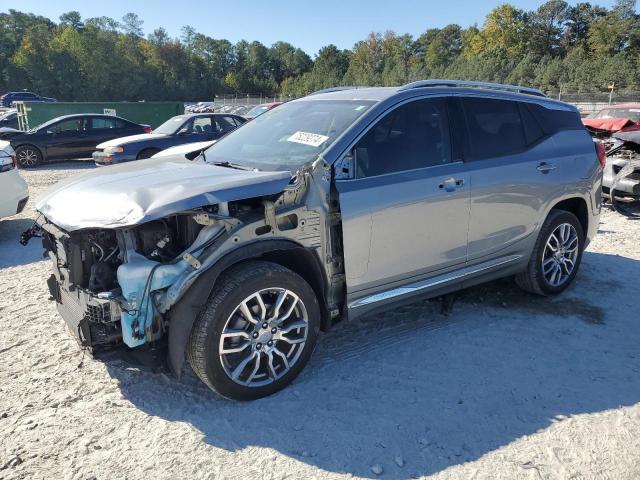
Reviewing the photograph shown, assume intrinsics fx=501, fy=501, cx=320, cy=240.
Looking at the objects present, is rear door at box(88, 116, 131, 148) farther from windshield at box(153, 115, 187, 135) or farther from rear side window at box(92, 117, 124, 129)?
windshield at box(153, 115, 187, 135)

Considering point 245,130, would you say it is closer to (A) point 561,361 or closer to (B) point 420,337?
(B) point 420,337

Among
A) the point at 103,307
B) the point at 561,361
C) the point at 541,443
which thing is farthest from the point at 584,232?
the point at 103,307

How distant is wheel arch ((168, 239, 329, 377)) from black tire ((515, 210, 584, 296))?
7.50ft

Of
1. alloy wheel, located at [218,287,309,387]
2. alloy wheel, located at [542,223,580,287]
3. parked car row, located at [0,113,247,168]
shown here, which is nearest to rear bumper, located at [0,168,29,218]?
alloy wheel, located at [218,287,309,387]

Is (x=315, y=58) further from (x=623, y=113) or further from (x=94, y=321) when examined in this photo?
(x=94, y=321)

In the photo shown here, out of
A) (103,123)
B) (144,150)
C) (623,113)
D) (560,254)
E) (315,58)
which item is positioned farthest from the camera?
(315,58)

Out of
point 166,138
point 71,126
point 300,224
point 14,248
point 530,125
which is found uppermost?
point 71,126

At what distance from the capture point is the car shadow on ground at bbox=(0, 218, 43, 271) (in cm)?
579

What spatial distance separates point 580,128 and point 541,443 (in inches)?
128

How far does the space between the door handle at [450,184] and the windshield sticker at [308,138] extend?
91cm

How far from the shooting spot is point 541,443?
8.96ft

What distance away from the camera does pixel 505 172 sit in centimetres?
401

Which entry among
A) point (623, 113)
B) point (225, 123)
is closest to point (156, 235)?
point (225, 123)

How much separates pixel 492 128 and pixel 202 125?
979 centimetres
